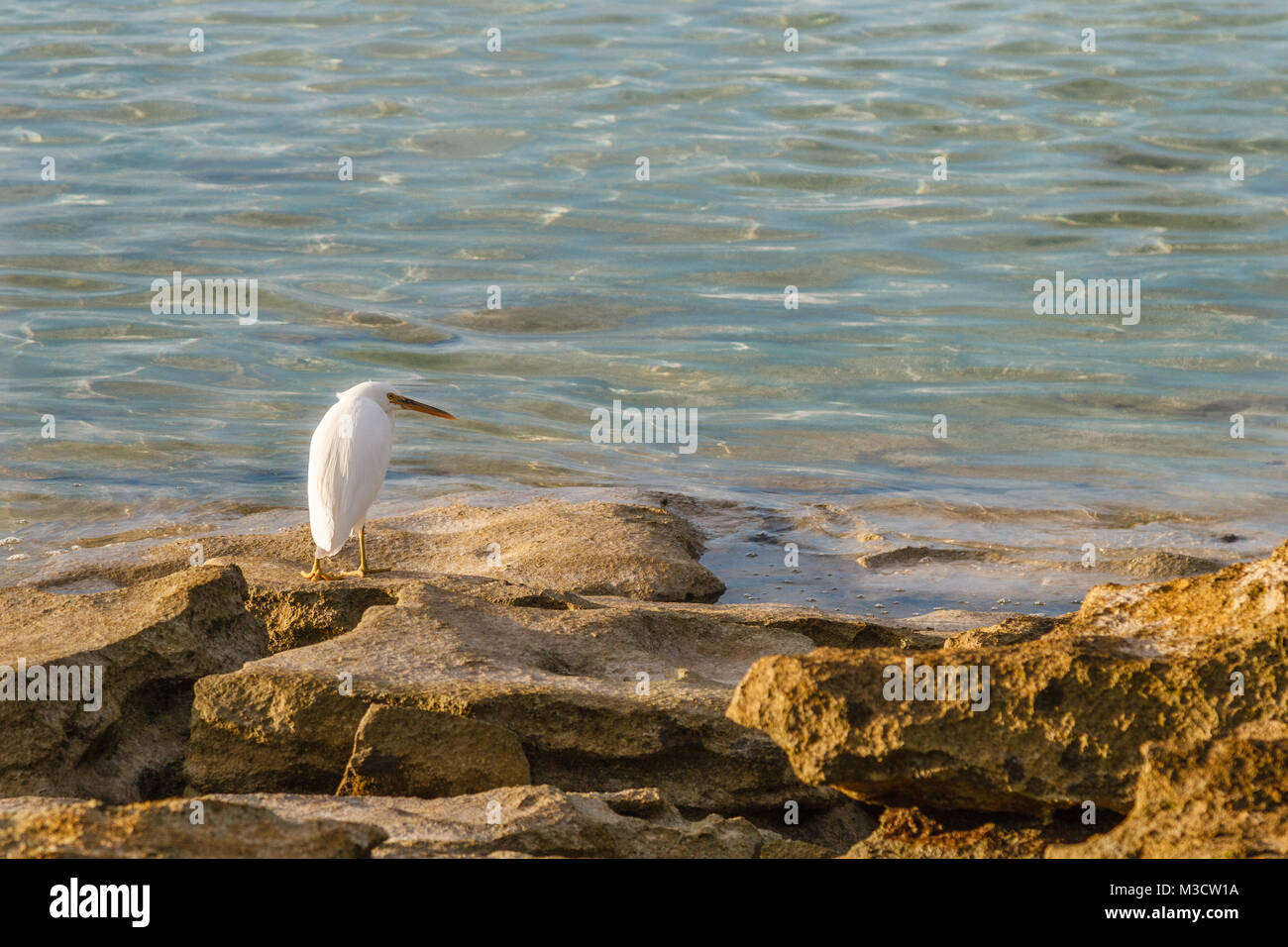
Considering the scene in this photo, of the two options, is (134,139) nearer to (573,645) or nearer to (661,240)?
(661,240)

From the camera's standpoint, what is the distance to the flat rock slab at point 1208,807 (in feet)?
9.98

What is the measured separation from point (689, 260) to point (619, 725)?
1082 centimetres

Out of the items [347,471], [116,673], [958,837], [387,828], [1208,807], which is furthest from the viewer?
[347,471]

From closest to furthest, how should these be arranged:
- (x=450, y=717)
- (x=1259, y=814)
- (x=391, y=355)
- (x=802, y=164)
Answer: (x=1259, y=814), (x=450, y=717), (x=391, y=355), (x=802, y=164)

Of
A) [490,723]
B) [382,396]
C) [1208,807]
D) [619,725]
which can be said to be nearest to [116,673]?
[490,723]

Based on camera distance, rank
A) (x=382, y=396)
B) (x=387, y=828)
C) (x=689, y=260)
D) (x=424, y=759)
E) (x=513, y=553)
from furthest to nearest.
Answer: (x=689, y=260)
(x=382, y=396)
(x=513, y=553)
(x=424, y=759)
(x=387, y=828)

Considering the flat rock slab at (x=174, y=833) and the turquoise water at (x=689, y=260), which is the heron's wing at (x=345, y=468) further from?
the flat rock slab at (x=174, y=833)

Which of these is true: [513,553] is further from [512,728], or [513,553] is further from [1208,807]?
[1208,807]

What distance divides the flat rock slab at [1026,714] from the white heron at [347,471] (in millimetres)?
2837

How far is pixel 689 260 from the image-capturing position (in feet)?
48.3

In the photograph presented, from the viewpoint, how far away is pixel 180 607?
16.0 ft

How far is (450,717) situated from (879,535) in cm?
444

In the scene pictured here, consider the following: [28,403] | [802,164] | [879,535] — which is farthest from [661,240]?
[879,535]

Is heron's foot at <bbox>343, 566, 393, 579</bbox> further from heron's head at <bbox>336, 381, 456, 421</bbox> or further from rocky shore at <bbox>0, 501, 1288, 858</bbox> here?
heron's head at <bbox>336, 381, 456, 421</bbox>
